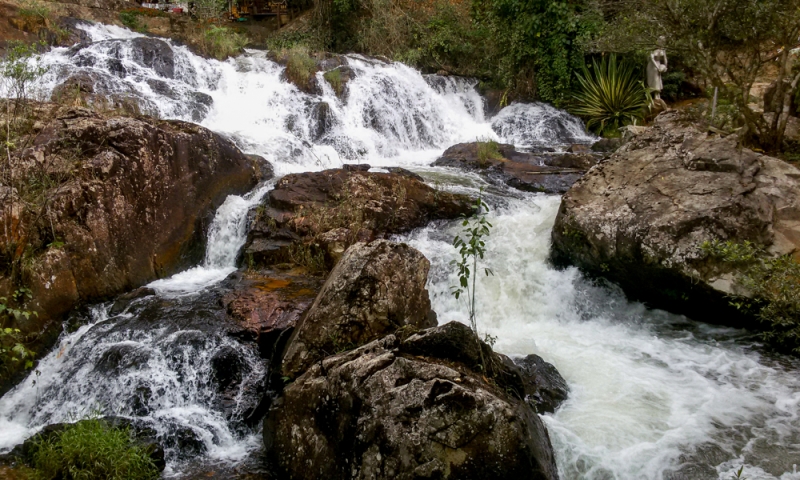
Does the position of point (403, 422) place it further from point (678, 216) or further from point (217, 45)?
point (217, 45)

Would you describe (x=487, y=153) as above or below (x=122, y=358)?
above

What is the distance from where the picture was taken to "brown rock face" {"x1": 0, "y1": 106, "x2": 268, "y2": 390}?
19.1 ft

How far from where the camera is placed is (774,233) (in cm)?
598

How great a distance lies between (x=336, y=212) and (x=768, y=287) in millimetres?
5156

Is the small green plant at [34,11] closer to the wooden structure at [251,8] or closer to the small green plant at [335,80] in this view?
the small green plant at [335,80]

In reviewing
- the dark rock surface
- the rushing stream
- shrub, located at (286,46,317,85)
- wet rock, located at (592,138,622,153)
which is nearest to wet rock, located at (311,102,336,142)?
shrub, located at (286,46,317,85)

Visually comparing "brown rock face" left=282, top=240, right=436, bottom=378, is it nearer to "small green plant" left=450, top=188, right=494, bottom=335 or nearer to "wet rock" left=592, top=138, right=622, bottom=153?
"small green plant" left=450, top=188, right=494, bottom=335

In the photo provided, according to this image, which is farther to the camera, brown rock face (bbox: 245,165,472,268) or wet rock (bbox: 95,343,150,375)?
brown rock face (bbox: 245,165,472,268)

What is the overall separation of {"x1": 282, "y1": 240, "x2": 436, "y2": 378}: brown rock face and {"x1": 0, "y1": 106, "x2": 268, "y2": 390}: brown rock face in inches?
112

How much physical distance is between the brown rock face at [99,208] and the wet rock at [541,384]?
4577mm

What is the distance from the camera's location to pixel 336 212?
7766 mm

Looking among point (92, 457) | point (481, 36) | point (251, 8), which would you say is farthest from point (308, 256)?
point (251, 8)

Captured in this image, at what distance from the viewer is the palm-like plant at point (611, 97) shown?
13398 mm

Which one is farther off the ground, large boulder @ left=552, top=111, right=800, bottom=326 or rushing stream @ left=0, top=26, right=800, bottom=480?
large boulder @ left=552, top=111, right=800, bottom=326
